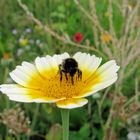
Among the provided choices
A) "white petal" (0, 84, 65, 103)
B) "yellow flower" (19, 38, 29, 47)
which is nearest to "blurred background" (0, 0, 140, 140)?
"yellow flower" (19, 38, 29, 47)

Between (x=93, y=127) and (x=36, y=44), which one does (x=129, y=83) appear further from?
(x=36, y=44)

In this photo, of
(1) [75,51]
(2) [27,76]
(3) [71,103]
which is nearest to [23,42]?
(1) [75,51]

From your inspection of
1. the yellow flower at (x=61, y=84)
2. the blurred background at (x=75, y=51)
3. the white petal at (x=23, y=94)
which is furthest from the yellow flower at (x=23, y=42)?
the white petal at (x=23, y=94)

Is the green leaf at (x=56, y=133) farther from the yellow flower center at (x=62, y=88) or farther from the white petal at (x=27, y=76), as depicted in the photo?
the yellow flower center at (x=62, y=88)

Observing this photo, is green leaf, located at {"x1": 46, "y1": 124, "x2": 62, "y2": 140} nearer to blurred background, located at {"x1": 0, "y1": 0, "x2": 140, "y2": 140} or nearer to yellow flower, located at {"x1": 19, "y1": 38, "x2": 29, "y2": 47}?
blurred background, located at {"x1": 0, "y1": 0, "x2": 140, "y2": 140}

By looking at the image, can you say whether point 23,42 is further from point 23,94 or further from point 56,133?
point 23,94

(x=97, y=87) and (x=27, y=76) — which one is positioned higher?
(x=27, y=76)

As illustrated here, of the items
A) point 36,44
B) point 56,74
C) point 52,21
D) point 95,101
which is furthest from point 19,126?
point 52,21
